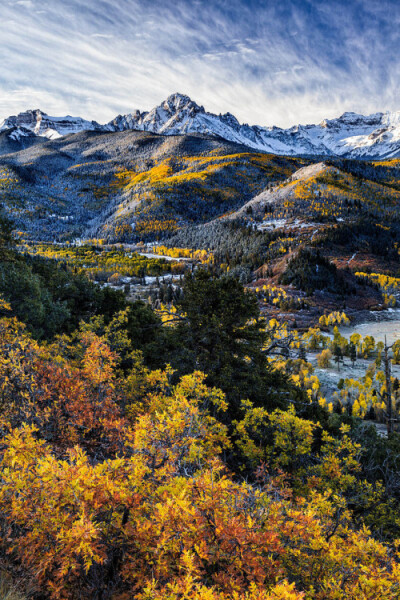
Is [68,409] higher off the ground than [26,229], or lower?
lower

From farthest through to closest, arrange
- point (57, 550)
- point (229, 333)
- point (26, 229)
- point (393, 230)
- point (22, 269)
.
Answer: point (26, 229) → point (393, 230) → point (22, 269) → point (229, 333) → point (57, 550)

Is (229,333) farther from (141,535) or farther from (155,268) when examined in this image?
(155,268)

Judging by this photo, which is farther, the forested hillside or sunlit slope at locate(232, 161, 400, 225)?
sunlit slope at locate(232, 161, 400, 225)

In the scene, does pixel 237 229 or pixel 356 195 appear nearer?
pixel 237 229

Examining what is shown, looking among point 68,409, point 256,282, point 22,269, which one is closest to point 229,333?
point 68,409

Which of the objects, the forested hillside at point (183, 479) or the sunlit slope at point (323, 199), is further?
the sunlit slope at point (323, 199)

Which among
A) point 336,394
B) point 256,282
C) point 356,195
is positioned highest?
point 356,195

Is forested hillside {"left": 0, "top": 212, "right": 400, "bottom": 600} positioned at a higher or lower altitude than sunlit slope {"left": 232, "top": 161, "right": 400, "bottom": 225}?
lower

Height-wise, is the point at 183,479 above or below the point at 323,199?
below

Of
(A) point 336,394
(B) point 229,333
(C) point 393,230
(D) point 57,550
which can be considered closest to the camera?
(D) point 57,550

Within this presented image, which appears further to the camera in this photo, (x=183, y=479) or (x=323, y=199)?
(x=323, y=199)

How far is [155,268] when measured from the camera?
99.9 m

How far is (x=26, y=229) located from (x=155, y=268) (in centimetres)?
13176

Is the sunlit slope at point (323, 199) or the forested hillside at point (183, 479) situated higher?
the sunlit slope at point (323, 199)
